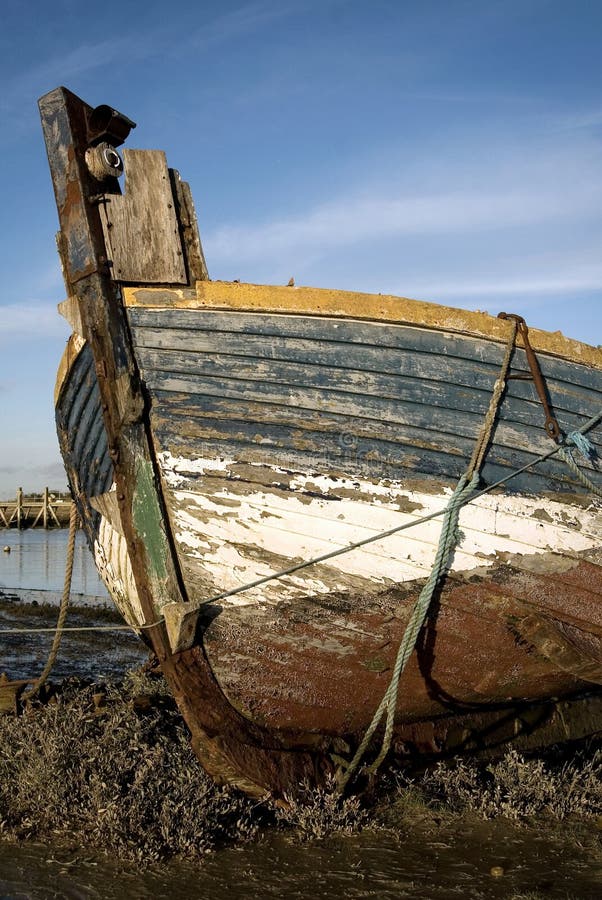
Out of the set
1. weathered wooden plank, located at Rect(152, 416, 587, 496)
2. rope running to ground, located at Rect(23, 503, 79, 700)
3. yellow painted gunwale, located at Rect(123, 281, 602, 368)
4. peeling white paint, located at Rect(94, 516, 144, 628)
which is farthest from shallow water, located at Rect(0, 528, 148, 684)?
yellow painted gunwale, located at Rect(123, 281, 602, 368)

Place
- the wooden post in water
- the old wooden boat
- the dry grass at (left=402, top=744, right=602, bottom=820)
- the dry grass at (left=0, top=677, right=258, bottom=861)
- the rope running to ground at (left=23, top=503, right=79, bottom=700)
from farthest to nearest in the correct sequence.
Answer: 1. the wooden post in water
2. the rope running to ground at (left=23, top=503, right=79, bottom=700)
3. the dry grass at (left=402, top=744, right=602, bottom=820)
4. the old wooden boat
5. the dry grass at (left=0, top=677, right=258, bottom=861)

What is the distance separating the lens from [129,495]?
153 inches

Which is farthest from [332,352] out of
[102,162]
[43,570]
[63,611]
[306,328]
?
[43,570]

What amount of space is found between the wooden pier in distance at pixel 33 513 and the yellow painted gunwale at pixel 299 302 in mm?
39552

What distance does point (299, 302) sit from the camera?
3.84 metres

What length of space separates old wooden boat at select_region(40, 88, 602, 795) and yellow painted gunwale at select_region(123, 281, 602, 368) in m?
0.01

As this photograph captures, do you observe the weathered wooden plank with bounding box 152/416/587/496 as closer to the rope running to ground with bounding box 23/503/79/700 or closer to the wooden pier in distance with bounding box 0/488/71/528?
the rope running to ground with bounding box 23/503/79/700

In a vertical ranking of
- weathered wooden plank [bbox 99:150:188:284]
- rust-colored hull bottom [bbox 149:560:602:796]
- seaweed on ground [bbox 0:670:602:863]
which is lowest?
seaweed on ground [bbox 0:670:602:863]

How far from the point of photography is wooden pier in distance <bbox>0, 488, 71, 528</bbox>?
41.5m

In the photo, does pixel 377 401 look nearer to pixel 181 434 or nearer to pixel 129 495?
pixel 181 434

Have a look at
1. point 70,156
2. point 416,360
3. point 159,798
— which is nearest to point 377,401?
point 416,360

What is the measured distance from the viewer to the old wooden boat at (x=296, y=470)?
383cm

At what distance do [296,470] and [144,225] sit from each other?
148cm

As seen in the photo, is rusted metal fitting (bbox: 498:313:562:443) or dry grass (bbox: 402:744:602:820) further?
dry grass (bbox: 402:744:602:820)
